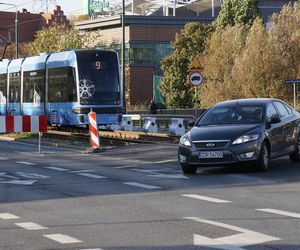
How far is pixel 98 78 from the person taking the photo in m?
29.5

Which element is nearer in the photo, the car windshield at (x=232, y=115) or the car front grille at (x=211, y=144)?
the car front grille at (x=211, y=144)

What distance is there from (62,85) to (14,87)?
5.99m

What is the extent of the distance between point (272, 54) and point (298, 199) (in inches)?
1129

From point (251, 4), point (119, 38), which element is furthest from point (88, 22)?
point (251, 4)

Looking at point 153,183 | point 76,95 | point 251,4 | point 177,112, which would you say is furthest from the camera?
point 251,4

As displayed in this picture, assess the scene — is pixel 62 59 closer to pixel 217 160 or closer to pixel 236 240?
pixel 217 160

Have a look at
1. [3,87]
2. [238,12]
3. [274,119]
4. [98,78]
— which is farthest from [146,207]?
[238,12]

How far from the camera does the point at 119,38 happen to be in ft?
230

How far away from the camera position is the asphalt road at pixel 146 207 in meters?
8.12

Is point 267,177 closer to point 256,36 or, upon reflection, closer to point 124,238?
point 124,238

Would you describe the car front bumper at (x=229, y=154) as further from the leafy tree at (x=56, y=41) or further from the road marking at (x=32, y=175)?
the leafy tree at (x=56, y=41)

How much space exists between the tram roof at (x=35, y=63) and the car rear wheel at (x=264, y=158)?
18.8 m

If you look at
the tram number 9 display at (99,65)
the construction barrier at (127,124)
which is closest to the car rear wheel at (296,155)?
the tram number 9 display at (99,65)

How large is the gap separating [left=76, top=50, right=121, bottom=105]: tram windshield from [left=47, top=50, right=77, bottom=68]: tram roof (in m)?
0.26
